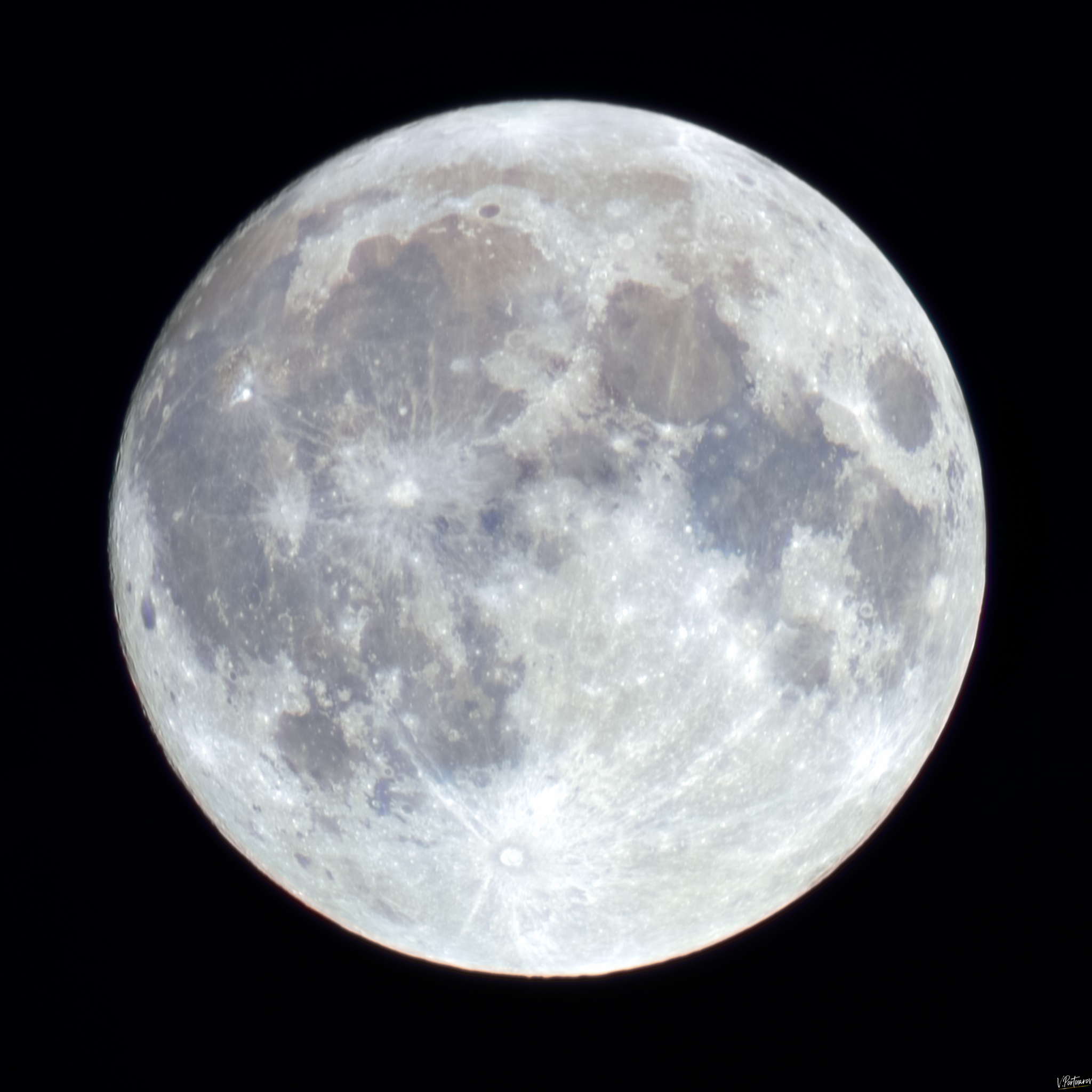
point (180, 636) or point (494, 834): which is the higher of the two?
point (180, 636)

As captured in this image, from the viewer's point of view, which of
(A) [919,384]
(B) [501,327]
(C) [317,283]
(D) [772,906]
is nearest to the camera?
(B) [501,327]

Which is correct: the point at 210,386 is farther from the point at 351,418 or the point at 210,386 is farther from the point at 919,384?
the point at 919,384

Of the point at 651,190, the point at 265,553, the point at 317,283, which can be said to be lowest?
the point at 265,553

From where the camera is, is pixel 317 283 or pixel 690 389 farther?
pixel 317 283

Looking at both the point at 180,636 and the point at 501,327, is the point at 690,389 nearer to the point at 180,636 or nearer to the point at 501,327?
the point at 501,327

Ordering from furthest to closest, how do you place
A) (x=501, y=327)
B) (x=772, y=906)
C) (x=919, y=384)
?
1. (x=772, y=906)
2. (x=919, y=384)
3. (x=501, y=327)

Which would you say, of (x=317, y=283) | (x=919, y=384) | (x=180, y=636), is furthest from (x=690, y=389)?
(x=180, y=636)
